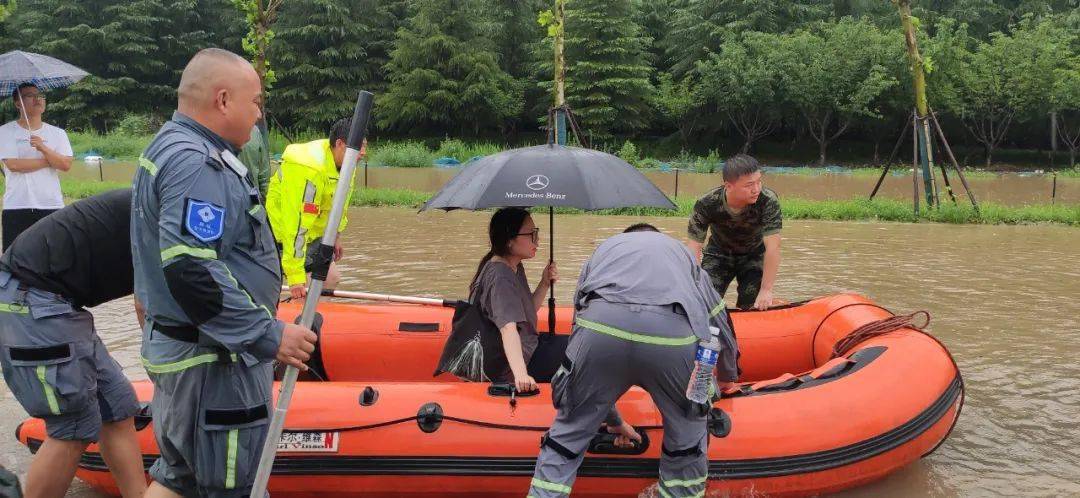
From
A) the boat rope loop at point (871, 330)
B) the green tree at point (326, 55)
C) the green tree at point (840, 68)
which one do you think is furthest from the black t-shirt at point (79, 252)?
the green tree at point (326, 55)

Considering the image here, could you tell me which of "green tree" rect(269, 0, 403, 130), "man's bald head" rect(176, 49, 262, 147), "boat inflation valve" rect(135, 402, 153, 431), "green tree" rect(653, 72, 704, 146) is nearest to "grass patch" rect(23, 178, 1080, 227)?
"boat inflation valve" rect(135, 402, 153, 431)

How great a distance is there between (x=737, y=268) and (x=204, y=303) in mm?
3820

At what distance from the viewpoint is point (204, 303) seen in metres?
1.96

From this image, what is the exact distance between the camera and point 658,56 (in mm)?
29578

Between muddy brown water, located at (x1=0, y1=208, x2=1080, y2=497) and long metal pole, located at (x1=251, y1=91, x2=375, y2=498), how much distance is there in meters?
1.83

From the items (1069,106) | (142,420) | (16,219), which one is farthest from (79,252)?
(1069,106)

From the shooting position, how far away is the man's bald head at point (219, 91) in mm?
2078

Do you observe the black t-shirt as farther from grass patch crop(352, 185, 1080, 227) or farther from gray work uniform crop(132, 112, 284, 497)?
grass patch crop(352, 185, 1080, 227)

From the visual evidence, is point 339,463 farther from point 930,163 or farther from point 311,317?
point 930,163

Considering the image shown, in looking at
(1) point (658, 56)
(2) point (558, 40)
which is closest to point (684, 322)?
(2) point (558, 40)

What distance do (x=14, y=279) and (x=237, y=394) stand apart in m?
1.04

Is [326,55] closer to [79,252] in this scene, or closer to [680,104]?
[680,104]

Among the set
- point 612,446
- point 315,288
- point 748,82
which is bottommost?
point 612,446

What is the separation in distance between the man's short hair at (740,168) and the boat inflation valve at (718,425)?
154cm
